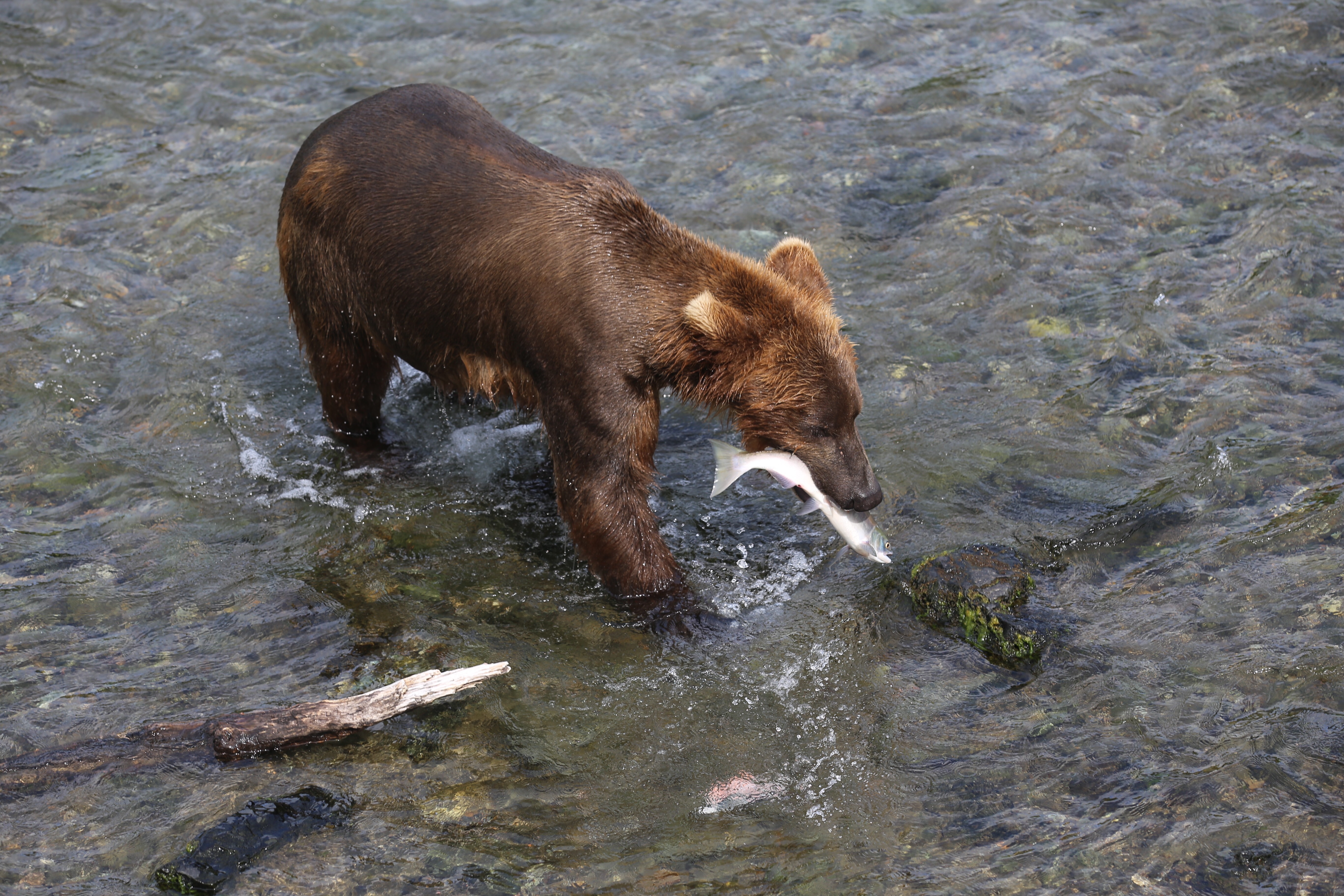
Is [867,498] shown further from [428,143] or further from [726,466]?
[428,143]

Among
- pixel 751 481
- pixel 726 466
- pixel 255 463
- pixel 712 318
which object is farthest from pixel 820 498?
pixel 255 463

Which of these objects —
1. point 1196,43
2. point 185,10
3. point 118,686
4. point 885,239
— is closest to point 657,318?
point 118,686

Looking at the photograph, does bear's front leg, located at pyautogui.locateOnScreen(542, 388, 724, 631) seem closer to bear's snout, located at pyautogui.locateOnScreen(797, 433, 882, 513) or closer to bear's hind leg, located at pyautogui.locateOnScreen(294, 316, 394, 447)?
bear's snout, located at pyautogui.locateOnScreen(797, 433, 882, 513)

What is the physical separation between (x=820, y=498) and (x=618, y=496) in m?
0.99

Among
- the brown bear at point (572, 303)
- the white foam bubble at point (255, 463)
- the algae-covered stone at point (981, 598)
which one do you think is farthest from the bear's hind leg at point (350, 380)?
the algae-covered stone at point (981, 598)

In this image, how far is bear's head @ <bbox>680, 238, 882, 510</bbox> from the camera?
5.48m

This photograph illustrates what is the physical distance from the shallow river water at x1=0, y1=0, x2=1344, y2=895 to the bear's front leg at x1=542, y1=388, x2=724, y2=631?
0.69 ft

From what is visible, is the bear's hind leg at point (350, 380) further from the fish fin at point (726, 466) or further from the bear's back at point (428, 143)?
the fish fin at point (726, 466)

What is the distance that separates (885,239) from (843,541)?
10.3 ft

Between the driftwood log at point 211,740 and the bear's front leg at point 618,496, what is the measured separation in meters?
1.27

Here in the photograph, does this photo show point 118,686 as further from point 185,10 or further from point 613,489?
point 185,10

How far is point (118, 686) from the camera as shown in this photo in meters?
5.29

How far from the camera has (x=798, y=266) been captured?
5.93 m

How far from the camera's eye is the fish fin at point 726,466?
5746 mm
